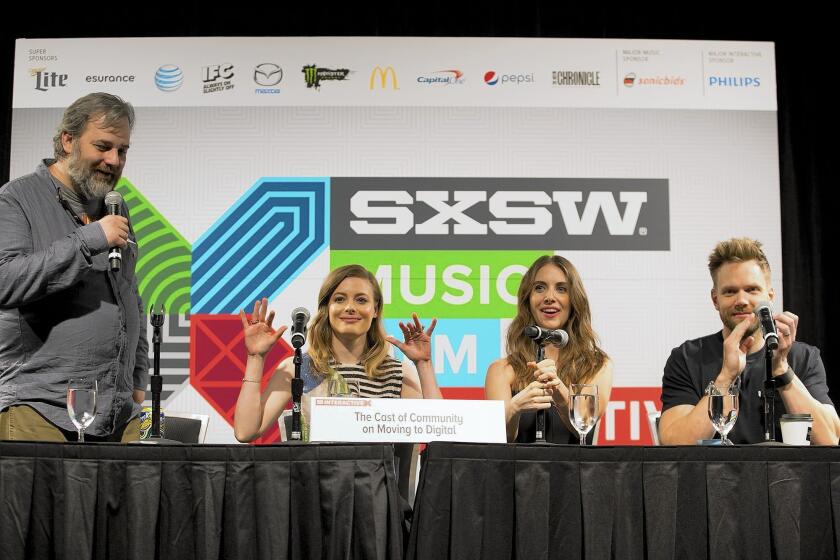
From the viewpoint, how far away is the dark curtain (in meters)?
4.82

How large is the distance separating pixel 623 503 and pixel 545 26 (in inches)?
140

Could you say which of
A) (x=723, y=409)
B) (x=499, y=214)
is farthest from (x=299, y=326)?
(x=499, y=214)

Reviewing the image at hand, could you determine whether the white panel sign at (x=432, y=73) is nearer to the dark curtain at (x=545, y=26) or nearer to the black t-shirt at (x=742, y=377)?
the dark curtain at (x=545, y=26)

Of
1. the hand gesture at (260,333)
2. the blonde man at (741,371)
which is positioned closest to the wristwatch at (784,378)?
the blonde man at (741,371)

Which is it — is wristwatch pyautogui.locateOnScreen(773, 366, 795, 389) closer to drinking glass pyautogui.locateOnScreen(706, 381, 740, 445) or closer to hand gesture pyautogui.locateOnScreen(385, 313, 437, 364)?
drinking glass pyautogui.locateOnScreen(706, 381, 740, 445)

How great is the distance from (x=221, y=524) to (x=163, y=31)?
369cm

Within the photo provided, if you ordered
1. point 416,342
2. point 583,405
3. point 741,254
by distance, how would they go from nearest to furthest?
point 583,405 < point 741,254 < point 416,342

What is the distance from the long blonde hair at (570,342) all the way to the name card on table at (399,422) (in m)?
1.01

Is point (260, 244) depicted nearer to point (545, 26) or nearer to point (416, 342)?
point (416, 342)

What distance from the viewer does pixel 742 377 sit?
2.85 metres

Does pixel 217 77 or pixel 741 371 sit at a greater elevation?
pixel 217 77

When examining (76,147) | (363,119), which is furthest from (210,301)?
(76,147)

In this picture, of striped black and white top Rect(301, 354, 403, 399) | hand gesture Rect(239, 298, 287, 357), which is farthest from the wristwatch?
hand gesture Rect(239, 298, 287, 357)

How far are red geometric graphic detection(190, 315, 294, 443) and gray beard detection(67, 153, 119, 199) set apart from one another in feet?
6.36
